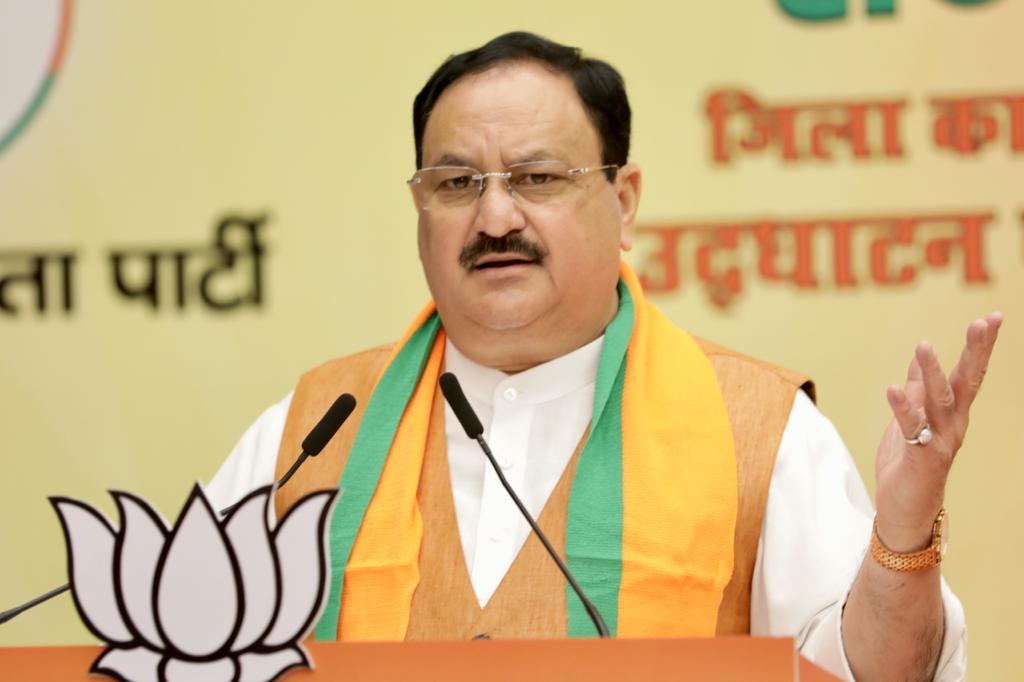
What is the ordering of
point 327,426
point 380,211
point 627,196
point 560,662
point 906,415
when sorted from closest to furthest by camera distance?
point 560,662 < point 906,415 < point 327,426 < point 627,196 < point 380,211

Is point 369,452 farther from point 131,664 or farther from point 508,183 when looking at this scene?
point 131,664

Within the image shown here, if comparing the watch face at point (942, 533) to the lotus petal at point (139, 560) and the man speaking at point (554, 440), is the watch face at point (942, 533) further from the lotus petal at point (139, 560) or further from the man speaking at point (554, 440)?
the lotus petal at point (139, 560)

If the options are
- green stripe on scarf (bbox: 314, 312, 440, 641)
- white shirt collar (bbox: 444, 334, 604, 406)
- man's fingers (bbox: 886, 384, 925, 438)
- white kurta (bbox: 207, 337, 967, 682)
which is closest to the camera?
man's fingers (bbox: 886, 384, 925, 438)

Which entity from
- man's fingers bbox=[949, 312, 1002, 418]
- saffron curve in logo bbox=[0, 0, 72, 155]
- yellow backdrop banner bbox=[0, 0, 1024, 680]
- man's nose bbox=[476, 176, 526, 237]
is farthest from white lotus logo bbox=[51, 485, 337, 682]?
saffron curve in logo bbox=[0, 0, 72, 155]

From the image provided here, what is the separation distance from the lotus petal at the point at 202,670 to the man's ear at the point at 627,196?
4.47 feet

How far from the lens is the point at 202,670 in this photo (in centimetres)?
142

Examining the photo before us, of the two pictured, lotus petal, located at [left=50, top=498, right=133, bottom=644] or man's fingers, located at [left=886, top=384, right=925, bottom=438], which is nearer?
lotus petal, located at [left=50, top=498, right=133, bottom=644]

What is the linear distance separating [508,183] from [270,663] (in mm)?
1189

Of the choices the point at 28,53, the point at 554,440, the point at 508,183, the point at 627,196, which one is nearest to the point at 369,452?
the point at 554,440

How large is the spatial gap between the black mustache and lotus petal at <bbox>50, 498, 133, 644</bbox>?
1077 millimetres

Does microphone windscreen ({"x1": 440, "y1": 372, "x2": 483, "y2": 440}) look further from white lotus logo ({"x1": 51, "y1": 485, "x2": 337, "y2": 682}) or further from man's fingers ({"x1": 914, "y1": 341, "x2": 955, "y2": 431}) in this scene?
man's fingers ({"x1": 914, "y1": 341, "x2": 955, "y2": 431})

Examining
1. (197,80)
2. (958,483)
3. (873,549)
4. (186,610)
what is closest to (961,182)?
(958,483)

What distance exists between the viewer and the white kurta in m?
2.19

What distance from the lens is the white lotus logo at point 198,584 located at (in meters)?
1.43
